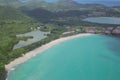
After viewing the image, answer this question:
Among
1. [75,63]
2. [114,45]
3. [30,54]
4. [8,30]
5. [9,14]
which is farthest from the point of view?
[9,14]

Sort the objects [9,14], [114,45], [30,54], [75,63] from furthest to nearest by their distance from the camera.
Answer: [9,14] < [114,45] < [30,54] < [75,63]

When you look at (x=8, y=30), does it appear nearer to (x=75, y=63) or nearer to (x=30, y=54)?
(x=30, y=54)

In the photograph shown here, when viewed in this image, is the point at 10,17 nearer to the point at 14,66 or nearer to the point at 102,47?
the point at 102,47

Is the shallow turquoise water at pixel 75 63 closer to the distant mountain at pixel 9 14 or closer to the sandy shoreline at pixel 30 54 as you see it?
the sandy shoreline at pixel 30 54

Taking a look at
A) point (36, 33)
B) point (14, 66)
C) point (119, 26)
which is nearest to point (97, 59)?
point (14, 66)

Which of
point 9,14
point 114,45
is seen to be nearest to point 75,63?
point 114,45

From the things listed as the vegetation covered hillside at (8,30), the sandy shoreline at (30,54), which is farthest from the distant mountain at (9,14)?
the sandy shoreline at (30,54)

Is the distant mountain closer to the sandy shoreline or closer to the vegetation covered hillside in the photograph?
the vegetation covered hillside

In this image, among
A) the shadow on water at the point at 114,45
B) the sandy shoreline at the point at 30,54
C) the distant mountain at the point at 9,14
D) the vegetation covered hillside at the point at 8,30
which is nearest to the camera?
the sandy shoreline at the point at 30,54
